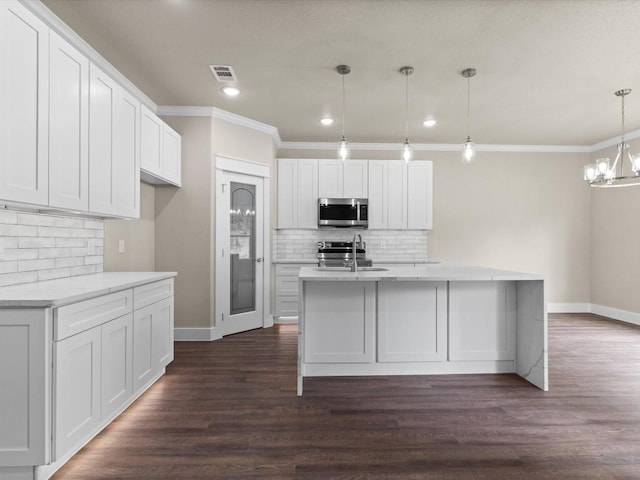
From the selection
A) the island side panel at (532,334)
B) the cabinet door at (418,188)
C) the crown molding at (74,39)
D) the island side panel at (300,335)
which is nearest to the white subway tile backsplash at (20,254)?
the crown molding at (74,39)

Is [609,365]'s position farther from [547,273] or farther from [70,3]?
[70,3]

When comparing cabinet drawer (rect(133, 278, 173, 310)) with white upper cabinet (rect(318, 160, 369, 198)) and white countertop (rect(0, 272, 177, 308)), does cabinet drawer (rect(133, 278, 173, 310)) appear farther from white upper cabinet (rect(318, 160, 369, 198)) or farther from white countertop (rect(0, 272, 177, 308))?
white upper cabinet (rect(318, 160, 369, 198))

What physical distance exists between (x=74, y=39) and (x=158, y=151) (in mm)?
1162

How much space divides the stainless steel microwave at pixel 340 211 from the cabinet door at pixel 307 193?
0.12 meters

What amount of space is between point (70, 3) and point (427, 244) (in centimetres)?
514

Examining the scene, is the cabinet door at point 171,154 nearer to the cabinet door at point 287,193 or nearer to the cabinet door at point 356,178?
the cabinet door at point 287,193

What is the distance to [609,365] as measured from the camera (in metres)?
3.50

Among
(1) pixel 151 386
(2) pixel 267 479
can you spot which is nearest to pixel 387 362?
(2) pixel 267 479

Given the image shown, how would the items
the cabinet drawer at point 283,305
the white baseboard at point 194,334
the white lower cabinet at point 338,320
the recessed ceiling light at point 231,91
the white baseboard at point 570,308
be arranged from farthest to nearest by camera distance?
the white baseboard at point 570,308
the cabinet drawer at point 283,305
the white baseboard at point 194,334
the recessed ceiling light at point 231,91
the white lower cabinet at point 338,320

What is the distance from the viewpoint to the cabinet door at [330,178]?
5.59m

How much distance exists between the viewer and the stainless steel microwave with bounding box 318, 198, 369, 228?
5.50 metres

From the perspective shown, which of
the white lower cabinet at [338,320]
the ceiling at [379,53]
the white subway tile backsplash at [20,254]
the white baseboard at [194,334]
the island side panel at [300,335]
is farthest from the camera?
the white baseboard at [194,334]

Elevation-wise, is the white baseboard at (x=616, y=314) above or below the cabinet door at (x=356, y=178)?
below

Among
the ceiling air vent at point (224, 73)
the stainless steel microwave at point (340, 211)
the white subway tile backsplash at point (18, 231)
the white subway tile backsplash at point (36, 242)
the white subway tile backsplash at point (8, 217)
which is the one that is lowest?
the white subway tile backsplash at point (36, 242)
